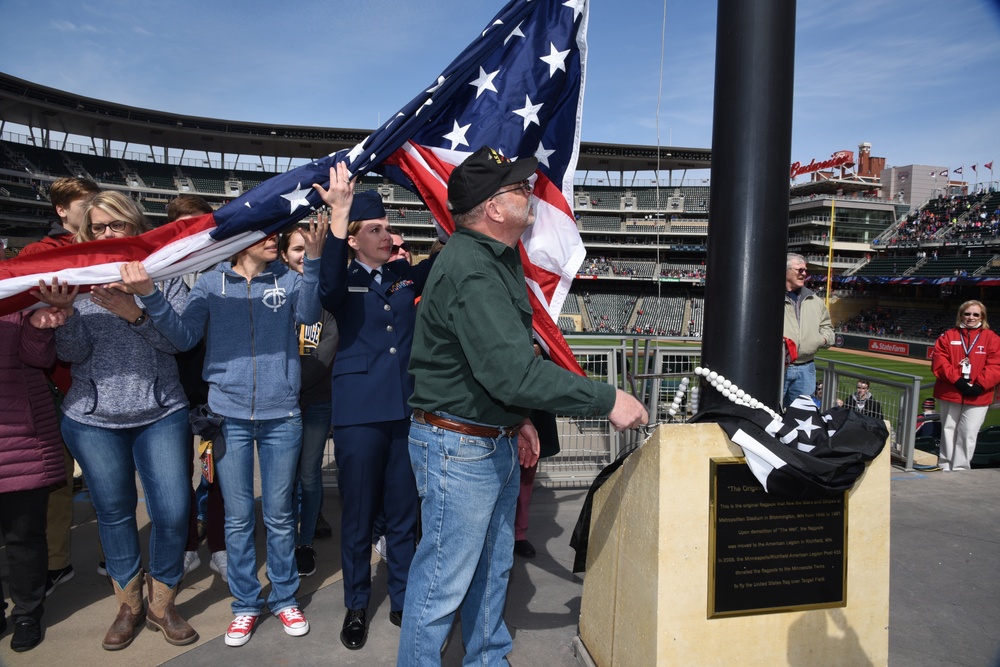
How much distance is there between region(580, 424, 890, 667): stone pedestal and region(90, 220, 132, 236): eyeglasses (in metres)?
2.42

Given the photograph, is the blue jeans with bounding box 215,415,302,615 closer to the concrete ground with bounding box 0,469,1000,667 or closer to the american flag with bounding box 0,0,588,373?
the concrete ground with bounding box 0,469,1000,667

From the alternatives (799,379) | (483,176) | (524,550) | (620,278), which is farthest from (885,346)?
(483,176)

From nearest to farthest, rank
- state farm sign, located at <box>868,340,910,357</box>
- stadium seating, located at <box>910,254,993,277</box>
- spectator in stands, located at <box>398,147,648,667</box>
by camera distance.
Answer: spectator in stands, located at <box>398,147,648,667</box> < state farm sign, located at <box>868,340,910,357</box> < stadium seating, located at <box>910,254,993,277</box>

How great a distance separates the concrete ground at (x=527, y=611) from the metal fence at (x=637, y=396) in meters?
1.04

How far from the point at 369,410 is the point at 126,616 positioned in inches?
57.4

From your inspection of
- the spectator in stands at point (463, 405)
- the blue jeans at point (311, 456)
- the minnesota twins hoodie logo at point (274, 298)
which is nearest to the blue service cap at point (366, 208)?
the minnesota twins hoodie logo at point (274, 298)

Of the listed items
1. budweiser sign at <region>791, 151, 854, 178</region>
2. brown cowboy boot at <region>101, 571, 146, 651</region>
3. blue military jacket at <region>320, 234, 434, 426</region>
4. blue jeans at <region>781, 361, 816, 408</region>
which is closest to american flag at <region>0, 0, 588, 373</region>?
blue military jacket at <region>320, 234, 434, 426</region>

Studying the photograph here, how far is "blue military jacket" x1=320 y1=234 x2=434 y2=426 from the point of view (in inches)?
115

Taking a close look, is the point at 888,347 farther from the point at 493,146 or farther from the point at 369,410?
the point at 369,410

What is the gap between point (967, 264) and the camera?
120 feet

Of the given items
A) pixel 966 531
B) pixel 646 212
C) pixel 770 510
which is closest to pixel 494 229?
pixel 770 510

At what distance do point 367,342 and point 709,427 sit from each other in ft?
5.12

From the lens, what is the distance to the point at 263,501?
3.01m

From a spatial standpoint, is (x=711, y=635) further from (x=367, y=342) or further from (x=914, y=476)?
(x=914, y=476)
